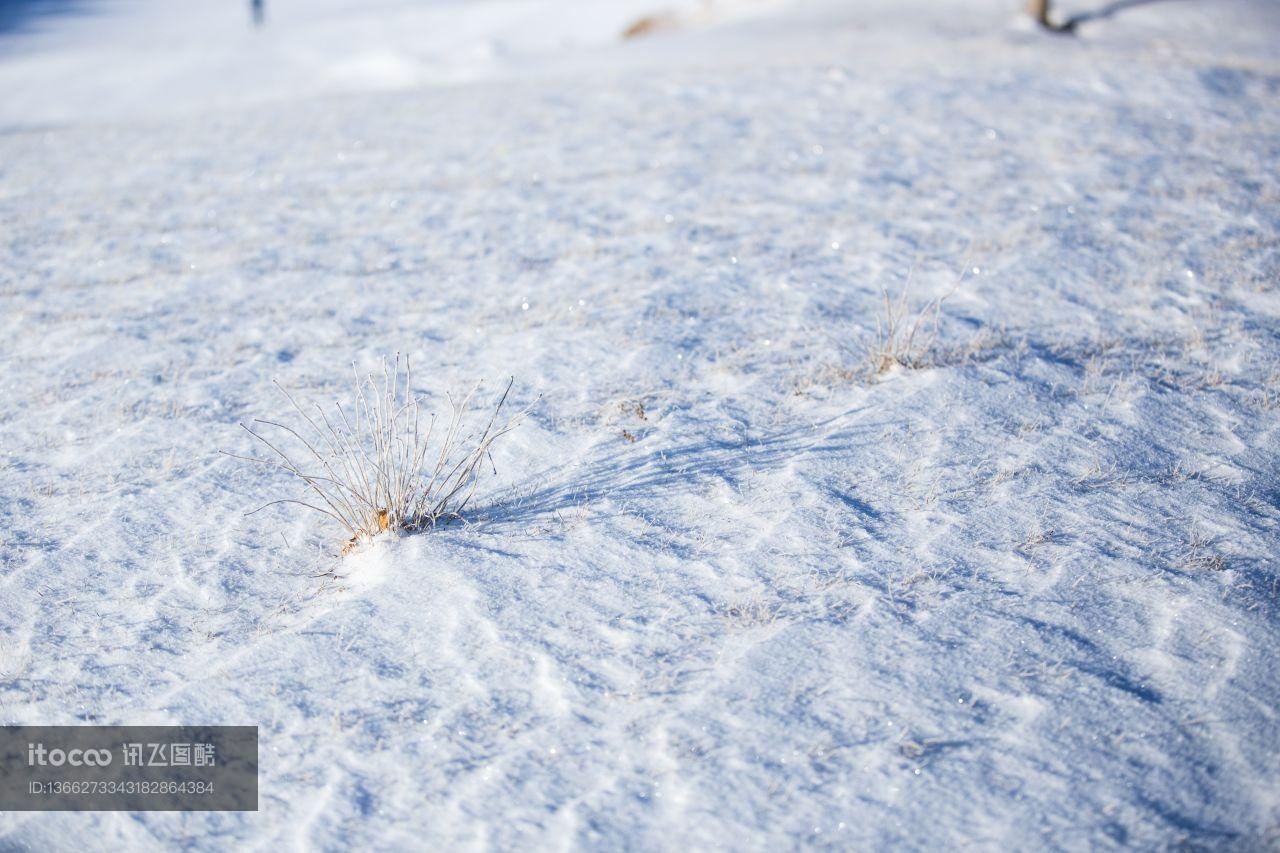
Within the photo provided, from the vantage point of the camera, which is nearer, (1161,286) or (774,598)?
(774,598)

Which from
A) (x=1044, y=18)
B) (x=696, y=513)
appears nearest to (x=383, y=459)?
(x=696, y=513)

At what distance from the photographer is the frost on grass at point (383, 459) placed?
8.05 ft

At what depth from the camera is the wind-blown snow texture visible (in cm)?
183

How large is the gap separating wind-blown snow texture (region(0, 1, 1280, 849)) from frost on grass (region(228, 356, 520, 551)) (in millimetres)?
86

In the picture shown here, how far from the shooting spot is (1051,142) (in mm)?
5520

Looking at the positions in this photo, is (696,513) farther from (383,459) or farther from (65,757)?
(65,757)

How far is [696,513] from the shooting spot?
8.32 feet

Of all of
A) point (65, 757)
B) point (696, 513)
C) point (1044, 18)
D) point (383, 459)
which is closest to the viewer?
point (65, 757)

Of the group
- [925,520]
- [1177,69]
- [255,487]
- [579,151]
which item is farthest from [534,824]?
[1177,69]

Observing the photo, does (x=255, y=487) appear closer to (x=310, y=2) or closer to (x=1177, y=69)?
(x=1177, y=69)

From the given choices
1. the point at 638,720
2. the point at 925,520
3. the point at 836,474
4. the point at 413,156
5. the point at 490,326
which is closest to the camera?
the point at 638,720

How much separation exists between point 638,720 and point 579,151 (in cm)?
452

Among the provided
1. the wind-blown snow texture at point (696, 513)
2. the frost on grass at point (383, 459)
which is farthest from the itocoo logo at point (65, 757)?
the frost on grass at point (383, 459)

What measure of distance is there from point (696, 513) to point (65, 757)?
157cm
